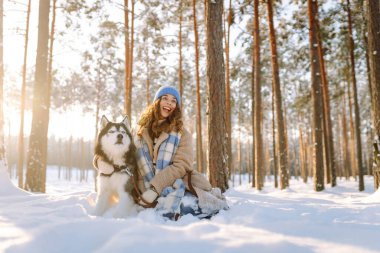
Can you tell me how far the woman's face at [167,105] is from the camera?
12.7ft

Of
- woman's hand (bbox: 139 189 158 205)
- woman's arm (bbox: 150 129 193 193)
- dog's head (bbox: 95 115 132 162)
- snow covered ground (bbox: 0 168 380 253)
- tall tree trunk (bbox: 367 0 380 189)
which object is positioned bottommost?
snow covered ground (bbox: 0 168 380 253)

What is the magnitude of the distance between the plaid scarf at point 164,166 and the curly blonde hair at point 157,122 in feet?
0.33

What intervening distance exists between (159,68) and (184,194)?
15.8 meters

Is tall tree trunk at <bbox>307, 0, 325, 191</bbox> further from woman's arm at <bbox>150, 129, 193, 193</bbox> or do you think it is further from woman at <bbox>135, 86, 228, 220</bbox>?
woman's arm at <bbox>150, 129, 193, 193</bbox>

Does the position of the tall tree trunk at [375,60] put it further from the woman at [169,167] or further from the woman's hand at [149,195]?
the woman's hand at [149,195]

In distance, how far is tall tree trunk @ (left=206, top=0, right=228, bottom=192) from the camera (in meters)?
6.40

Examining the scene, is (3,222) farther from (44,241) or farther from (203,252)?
(203,252)

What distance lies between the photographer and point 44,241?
2.24m

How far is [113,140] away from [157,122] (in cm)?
61

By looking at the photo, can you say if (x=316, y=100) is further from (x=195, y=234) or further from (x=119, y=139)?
(x=195, y=234)

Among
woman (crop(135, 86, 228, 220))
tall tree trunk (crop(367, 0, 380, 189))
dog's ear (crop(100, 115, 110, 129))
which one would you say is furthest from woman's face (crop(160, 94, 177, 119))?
tall tree trunk (crop(367, 0, 380, 189))

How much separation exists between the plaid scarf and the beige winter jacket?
5cm

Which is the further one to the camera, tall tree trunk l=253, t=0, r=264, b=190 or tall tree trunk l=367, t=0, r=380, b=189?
tall tree trunk l=253, t=0, r=264, b=190

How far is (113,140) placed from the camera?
12.0ft
